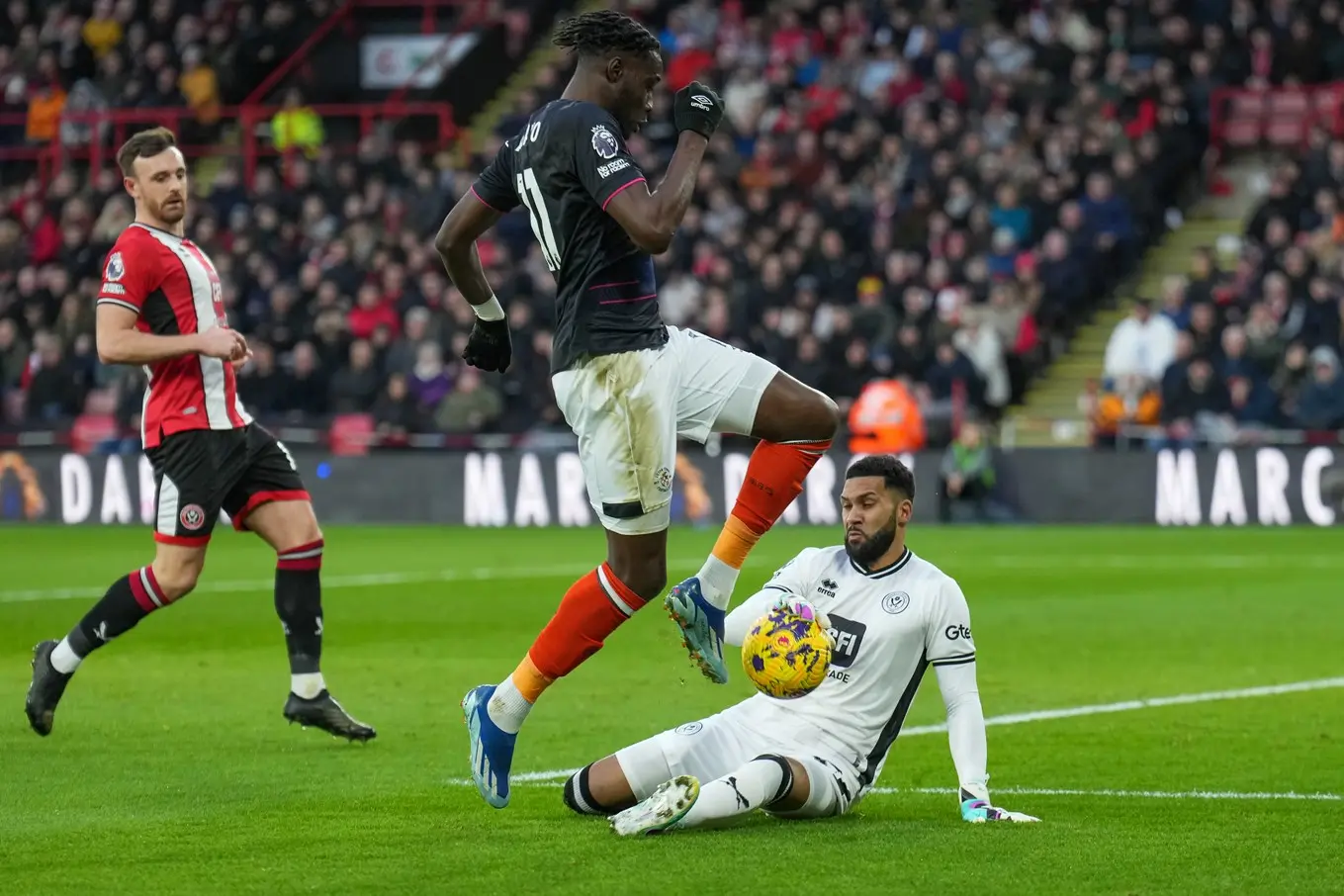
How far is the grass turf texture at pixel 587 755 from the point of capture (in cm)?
597

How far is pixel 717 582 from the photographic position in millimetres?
7004

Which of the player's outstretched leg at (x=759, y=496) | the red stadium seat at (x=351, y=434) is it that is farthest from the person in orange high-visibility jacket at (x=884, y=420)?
the player's outstretched leg at (x=759, y=496)

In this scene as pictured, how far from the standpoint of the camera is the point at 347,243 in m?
29.3

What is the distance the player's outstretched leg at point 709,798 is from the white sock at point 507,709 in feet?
1.57

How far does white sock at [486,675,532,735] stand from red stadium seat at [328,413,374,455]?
1923cm

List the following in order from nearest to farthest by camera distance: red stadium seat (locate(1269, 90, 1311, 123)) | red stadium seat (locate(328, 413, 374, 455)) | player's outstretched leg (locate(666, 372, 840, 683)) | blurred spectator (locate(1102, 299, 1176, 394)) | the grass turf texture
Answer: the grass turf texture, player's outstretched leg (locate(666, 372, 840, 683)), blurred spectator (locate(1102, 299, 1176, 394)), red stadium seat (locate(328, 413, 374, 455)), red stadium seat (locate(1269, 90, 1311, 123))

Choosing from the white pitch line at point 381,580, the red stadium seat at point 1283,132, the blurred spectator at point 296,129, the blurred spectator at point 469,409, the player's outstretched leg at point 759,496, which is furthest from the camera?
the blurred spectator at point 296,129

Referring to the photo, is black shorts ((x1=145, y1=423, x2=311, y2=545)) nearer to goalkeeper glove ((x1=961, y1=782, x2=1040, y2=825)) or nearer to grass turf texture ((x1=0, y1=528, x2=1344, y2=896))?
grass turf texture ((x1=0, y1=528, x2=1344, y2=896))

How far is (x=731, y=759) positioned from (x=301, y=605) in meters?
2.75

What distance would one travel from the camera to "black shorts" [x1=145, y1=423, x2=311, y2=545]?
866 centimetres

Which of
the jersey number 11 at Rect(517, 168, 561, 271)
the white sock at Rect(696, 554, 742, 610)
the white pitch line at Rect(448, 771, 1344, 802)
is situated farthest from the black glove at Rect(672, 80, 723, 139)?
the white pitch line at Rect(448, 771, 1344, 802)

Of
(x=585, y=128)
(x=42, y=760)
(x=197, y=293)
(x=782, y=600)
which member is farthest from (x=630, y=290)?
(x=42, y=760)

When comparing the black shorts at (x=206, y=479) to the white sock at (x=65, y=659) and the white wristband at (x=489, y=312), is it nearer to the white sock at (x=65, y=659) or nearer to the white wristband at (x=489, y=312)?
the white sock at (x=65, y=659)

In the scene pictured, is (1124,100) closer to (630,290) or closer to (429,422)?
(429,422)
